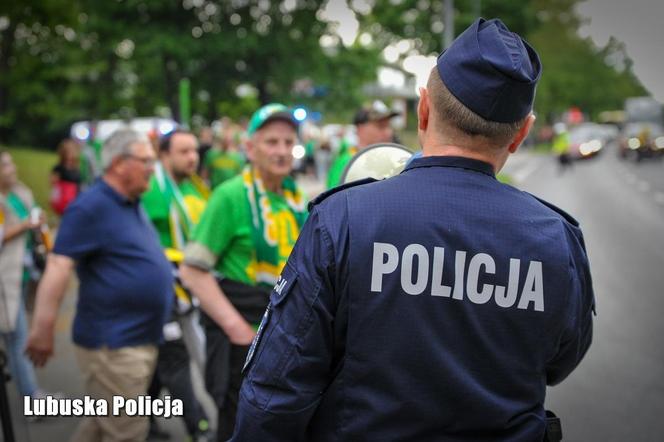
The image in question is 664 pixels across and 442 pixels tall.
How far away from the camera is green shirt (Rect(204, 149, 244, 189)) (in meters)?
9.58

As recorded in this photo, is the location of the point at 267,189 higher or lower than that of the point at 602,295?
higher

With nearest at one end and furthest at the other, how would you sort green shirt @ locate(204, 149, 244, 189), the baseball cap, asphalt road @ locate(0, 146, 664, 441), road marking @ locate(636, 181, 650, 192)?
asphalt road @ locate(0, 146, 664, 441) < the baseball cap < green shirt @ locate(204, 149, 244, 189) < road marking @ locate(636, 181, 650, 192)

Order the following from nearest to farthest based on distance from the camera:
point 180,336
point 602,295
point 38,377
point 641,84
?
point 641,84 < point 180,336 < point 38,377 < point 602,295

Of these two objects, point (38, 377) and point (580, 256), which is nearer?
point (580, 256)

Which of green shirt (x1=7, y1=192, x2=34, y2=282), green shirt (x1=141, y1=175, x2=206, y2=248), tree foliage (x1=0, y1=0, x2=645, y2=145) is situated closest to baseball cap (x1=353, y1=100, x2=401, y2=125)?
green shirt (x1=141, y1=175, x2=206, y2=248)

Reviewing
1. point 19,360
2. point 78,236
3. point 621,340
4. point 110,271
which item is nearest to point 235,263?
point 110,271

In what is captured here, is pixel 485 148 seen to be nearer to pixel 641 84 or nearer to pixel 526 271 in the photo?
pixel 526 271

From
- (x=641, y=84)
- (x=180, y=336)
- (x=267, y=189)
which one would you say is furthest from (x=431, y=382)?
(x=180, y=336)

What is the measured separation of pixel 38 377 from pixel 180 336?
194cm

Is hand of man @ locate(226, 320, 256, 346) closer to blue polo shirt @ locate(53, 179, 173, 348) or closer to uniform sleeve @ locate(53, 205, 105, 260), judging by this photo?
blue polo shirt @ locate(53, 179, 173, 348)

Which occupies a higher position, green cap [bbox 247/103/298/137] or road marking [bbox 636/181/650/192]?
road marking [bbox 636/181/650/192]

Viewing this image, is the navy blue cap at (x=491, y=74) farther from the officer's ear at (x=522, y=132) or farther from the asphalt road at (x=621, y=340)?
the asphalt road at (x=621, y=340)

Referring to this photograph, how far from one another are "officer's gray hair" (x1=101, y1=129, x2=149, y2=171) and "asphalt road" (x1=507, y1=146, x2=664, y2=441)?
305 centimetres

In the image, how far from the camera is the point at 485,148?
159 centimetres
